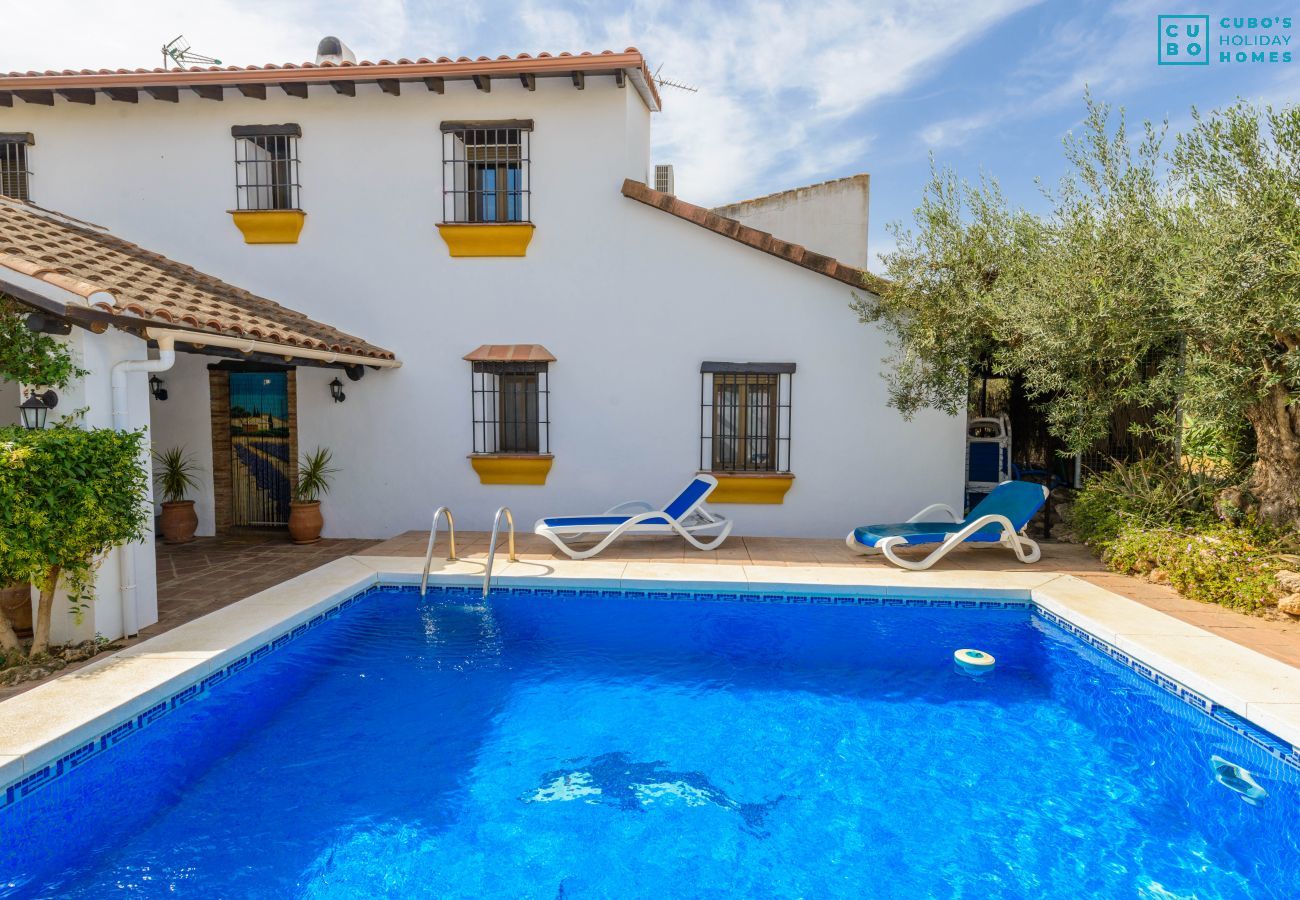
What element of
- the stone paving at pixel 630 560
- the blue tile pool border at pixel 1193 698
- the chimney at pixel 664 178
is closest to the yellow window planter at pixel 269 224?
the stone paving at pixel 630 560

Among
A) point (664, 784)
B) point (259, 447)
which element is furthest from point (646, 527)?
point (259, 447)

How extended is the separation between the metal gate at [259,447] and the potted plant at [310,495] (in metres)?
0.58

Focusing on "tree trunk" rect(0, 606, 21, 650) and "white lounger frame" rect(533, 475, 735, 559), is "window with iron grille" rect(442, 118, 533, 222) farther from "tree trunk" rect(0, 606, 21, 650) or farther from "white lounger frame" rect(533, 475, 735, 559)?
"tree trunk" rect(0, 606, 21, 650)

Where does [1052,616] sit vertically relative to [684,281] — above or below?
below

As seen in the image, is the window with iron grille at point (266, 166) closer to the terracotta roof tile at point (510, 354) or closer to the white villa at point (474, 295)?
the white villa at point (474, 295)

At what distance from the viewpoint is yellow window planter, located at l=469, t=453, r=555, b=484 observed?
1051cm

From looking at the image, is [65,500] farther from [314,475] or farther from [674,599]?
[674,599]

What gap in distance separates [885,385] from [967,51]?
653 centimetres

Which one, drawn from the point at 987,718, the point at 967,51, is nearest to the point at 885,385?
the point at 987,718

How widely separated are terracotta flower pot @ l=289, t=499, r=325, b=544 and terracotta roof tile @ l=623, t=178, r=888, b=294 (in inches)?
258

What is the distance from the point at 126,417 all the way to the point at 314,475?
4609 mm

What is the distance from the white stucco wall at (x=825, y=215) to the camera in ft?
50.2

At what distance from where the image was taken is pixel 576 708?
5711mm

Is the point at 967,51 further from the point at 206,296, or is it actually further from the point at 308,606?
the point at 308,606
